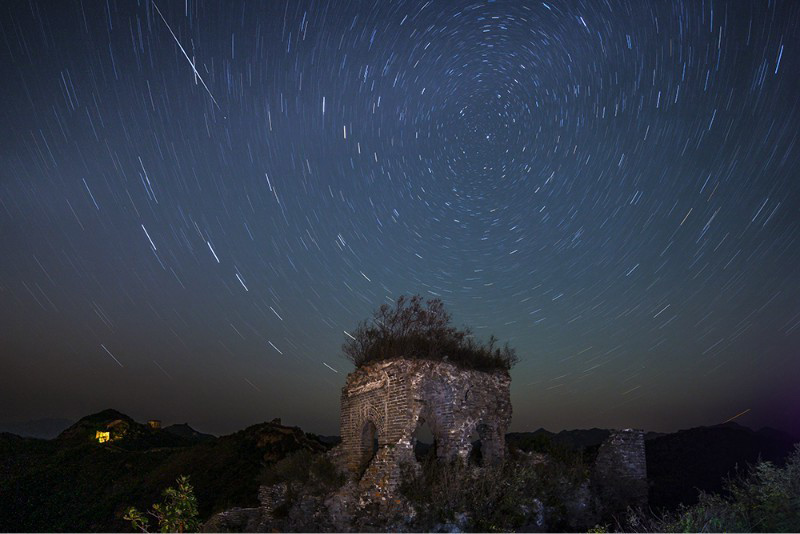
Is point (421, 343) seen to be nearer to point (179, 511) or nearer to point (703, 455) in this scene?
point (179, 511)

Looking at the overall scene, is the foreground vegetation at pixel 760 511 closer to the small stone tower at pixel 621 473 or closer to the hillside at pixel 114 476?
the small stone tower at pixel 621 473

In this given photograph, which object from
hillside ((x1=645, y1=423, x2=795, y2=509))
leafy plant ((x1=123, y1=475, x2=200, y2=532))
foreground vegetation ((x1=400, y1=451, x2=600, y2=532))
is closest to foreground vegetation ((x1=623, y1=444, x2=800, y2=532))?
foreground vegetation ((x1=400, y1=451, x2=600, y2=532))

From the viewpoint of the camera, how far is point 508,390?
14812 millimetres

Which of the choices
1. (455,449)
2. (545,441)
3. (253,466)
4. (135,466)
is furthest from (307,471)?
(135,466)

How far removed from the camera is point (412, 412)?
12.6 m

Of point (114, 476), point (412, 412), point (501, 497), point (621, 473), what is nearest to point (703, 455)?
point (621, 473)

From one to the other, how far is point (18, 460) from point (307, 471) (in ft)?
87.0

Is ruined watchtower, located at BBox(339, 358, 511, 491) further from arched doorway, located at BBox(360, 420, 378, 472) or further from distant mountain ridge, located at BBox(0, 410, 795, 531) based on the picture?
distant mountain ridge, located at BBox(0, 410, 795, 531)

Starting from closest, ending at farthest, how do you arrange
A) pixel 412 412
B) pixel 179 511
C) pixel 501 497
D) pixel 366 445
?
pixel 179 511 → pixel 501 497 → pixel 412 412 → pixel 366 445

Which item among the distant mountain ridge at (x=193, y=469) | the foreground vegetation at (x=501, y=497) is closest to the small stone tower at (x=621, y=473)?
the foreground vegetation at (x=501, y=497)

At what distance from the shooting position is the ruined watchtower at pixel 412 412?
1248 centimetres

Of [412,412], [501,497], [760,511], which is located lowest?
[760,511]

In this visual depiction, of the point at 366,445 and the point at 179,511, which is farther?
the point at 366,445

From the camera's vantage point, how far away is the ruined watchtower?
12484mm
